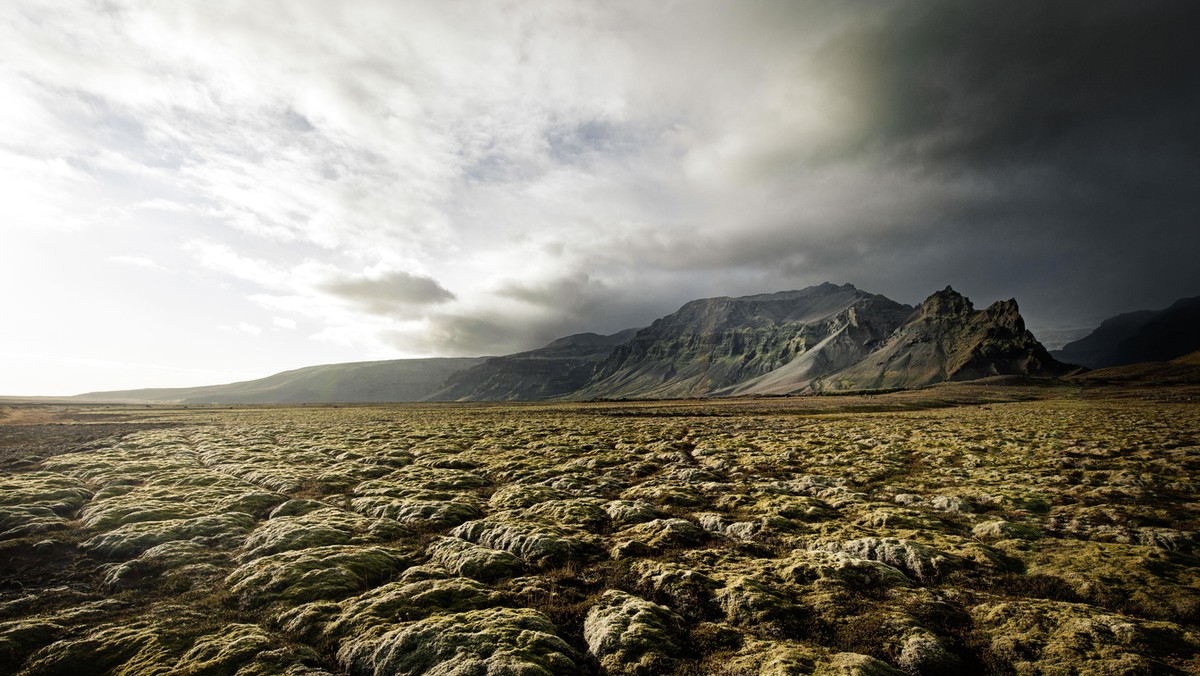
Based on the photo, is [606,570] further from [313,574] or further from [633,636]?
[313,574]

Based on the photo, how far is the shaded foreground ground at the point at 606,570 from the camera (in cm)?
1005

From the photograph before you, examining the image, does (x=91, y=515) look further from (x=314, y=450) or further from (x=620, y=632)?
(x=620, y=632)

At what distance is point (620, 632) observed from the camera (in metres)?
10.8

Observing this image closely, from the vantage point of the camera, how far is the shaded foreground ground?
1005cm

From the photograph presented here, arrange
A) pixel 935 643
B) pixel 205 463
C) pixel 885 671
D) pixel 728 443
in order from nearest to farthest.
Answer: pixel 885 671 < pixel 935 643 < pixel 205 463 < pixel 728 443

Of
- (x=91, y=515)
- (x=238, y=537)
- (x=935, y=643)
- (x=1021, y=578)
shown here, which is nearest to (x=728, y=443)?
(x=1021, y=578)

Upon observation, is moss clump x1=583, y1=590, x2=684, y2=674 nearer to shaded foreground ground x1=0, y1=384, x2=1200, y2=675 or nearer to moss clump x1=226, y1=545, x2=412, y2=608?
shaded foreground ground x1=0, y1=384, x2=1200, y2=675

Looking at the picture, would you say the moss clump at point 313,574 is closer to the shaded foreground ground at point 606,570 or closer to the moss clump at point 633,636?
the shaded foreground ground at point 606,570

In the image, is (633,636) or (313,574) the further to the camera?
(313,574)

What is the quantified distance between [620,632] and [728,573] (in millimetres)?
5077

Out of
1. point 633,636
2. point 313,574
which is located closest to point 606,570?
point 633,636

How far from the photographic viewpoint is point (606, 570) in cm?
1522

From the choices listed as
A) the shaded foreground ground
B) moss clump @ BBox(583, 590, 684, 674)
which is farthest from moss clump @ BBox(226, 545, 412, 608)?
moss clump @ BBox(583, 590, 684, 674)

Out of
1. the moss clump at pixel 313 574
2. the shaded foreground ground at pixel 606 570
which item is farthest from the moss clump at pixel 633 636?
the moss clump at pixel 313 574
